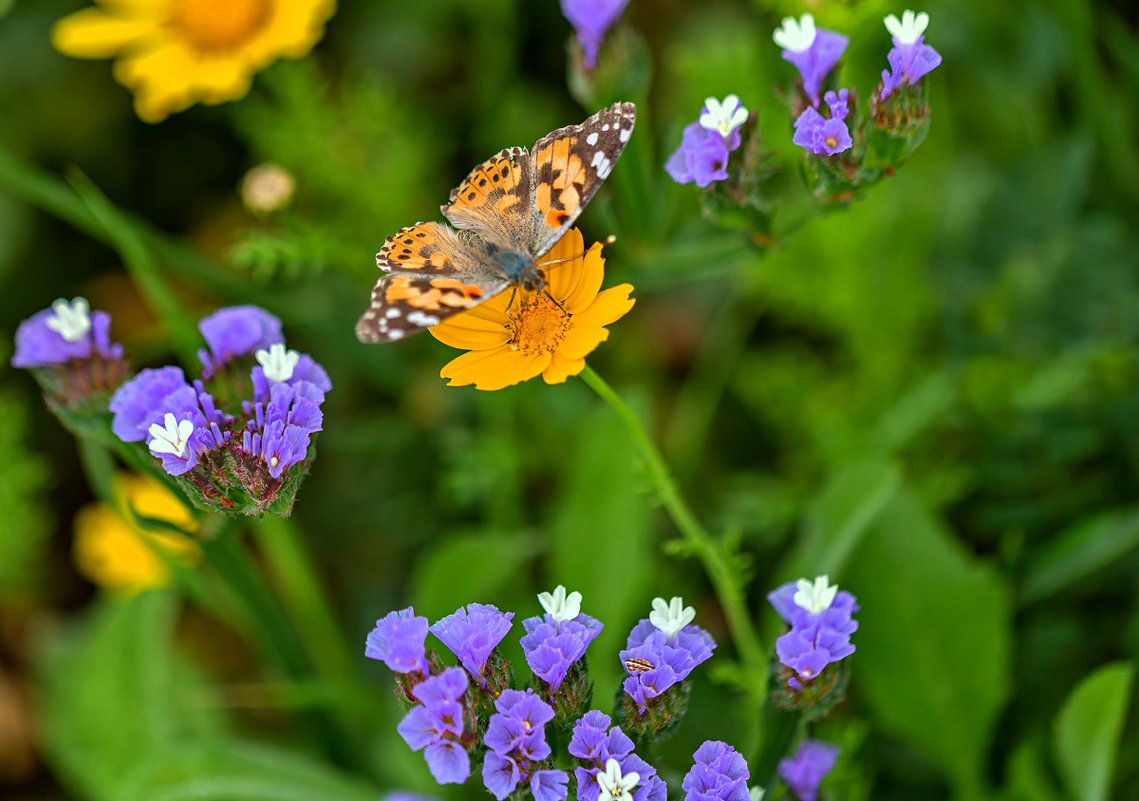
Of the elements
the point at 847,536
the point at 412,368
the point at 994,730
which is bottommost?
the point at 994,730

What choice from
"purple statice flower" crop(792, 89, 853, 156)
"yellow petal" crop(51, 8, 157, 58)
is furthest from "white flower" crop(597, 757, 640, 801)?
"yellow petal" crop(51, 8, 157, 58)

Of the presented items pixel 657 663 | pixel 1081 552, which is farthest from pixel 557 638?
pixel 1081 552

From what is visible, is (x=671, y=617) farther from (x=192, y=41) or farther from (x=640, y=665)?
(x=192, y=41)

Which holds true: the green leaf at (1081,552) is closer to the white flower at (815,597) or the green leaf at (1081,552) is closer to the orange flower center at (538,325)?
the white flower at (815,597)

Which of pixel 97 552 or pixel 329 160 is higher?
pixel 329 160

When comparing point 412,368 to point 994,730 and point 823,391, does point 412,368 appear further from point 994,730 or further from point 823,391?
point 994,730

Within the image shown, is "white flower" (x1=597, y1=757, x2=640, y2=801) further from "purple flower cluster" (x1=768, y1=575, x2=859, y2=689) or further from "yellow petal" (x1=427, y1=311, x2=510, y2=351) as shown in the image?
"yellow petal" (x1=427, y1=311, x2=510, y2=351)

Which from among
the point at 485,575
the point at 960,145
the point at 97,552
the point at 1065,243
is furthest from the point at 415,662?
the point at 960,145
